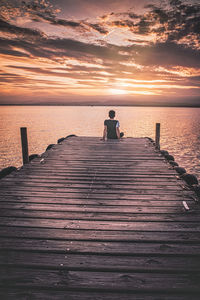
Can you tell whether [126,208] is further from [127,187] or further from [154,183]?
[154,183]

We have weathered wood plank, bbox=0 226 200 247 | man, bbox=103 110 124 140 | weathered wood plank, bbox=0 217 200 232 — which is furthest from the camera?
man, bbox=103 110 124 140

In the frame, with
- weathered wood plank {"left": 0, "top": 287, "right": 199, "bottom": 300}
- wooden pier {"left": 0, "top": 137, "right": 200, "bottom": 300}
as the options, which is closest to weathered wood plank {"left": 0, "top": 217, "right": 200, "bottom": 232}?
wooden pier {"left": 0, "top": 137, "right": 200, "bottom": 300}

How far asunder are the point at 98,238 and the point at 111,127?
333 inches

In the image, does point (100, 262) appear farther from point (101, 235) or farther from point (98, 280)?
point (101, 235)

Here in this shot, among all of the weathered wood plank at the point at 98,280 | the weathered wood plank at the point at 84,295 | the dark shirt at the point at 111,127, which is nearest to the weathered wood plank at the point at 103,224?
the weathered wood plank at the point at 98,280

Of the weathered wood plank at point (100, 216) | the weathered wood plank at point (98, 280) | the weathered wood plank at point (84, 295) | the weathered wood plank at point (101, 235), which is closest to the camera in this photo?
the weathered wood plank at point (84, 295)

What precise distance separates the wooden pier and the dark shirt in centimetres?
527

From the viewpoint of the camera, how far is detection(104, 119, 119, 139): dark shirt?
34.6ft

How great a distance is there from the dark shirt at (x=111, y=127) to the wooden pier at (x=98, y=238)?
17.3 feet

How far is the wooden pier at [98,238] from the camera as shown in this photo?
7.34ft

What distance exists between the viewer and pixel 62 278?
92.1 inches

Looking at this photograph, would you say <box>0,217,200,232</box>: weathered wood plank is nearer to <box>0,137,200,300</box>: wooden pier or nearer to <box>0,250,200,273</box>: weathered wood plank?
<box>0,137,200,300</box>: wooden pier

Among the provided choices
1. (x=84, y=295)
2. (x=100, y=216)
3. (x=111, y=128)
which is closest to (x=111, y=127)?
(x=111, y=128)

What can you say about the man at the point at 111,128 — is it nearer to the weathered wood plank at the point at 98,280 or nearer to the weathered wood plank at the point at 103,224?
the weathered wood plank at the point at 103,224
